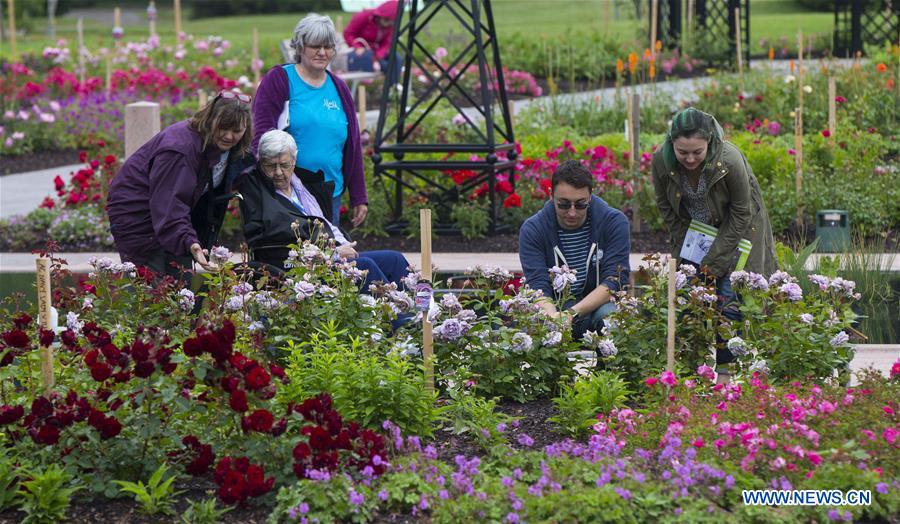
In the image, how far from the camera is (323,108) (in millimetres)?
6688

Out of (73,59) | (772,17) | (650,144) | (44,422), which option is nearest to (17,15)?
(73,59)

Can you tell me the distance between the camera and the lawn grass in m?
29.8

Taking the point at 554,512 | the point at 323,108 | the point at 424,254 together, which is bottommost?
the point at 554,512

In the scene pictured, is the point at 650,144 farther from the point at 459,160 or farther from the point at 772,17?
the point at 772,17

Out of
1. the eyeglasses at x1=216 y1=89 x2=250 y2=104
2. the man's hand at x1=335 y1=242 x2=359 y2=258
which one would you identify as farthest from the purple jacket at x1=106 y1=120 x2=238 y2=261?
the man's hand at x1=335 y1=242 x2=359 y2=258

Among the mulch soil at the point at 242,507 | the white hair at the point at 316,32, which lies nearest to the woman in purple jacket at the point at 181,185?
the white hair at the point at 316,32

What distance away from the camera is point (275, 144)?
19.7 feet

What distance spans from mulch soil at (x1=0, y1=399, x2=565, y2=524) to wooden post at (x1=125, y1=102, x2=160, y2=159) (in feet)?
14.1

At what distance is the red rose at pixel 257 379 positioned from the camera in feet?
13.1

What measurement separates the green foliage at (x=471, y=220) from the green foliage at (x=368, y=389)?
4800 mm

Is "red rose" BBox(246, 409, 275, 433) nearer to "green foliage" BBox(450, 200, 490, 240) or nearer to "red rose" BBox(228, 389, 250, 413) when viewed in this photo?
"red rose" BBox(228, 389, 250, 413)

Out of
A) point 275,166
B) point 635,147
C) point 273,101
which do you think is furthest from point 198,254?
point 635,147

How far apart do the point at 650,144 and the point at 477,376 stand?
265 inches

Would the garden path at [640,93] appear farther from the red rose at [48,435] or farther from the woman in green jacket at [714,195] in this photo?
the red rose at [48,435]
